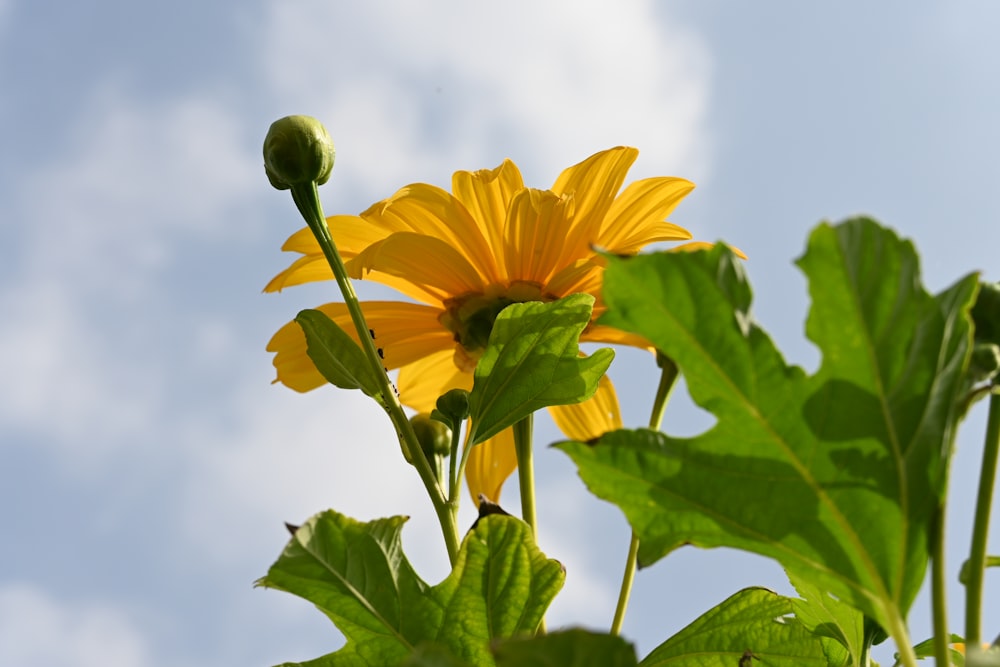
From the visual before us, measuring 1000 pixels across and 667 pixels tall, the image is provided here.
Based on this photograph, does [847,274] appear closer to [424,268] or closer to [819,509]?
[819,509]

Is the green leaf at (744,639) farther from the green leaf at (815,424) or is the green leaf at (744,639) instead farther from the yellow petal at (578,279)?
the yellow petal at (578,279)

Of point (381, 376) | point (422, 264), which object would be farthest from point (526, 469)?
point (422, 264)

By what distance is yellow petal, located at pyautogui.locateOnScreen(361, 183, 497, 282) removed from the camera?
49.6 inches

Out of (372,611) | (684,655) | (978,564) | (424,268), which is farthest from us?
(424,268)

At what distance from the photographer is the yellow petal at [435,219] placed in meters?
1.26

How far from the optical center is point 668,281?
70 centimetres

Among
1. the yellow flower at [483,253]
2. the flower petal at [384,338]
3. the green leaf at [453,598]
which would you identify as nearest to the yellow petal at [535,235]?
the yellow flower at [483,253]

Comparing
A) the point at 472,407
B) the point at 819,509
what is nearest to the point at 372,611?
the point at 472,407

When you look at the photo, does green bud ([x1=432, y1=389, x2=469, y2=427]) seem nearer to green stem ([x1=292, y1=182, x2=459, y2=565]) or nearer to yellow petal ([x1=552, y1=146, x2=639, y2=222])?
green stem ([x1=292, y1=182, x2=459, y2=565])

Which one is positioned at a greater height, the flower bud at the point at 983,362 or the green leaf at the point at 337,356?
the green leaf at the point at 337,356

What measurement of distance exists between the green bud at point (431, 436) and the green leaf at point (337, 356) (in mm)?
275

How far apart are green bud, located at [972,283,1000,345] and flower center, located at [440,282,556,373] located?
663 mm

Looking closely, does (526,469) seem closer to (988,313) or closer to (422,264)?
(422,264)

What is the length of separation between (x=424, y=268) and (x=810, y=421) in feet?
2.21
